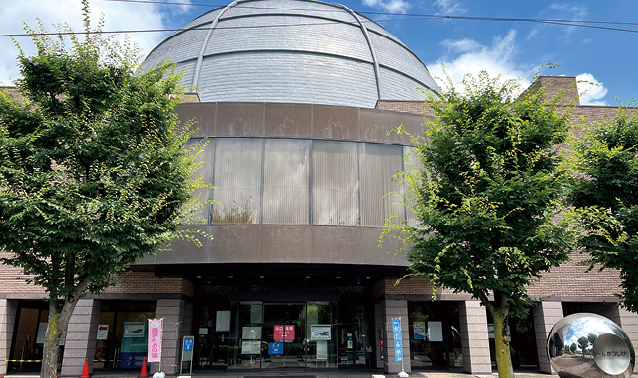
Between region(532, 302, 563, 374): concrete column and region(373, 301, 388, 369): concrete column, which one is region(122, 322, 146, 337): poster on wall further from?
region(532, 302, 563, 374): concrete column

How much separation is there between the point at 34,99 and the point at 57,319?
5.62 m

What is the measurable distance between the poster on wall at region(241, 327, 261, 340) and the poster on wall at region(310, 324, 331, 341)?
2.41m

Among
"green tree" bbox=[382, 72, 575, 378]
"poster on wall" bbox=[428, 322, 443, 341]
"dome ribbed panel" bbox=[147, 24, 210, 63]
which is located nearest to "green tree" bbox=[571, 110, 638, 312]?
"green tree" bbox=[382, 72, 575, 378]

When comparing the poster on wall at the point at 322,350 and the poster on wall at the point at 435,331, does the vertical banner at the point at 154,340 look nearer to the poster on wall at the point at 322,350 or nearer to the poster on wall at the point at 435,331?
the poster on wall at the point at 322,350

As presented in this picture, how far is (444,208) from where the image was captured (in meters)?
12.1

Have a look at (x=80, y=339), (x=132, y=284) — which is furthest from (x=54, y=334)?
(x=80, y=339)

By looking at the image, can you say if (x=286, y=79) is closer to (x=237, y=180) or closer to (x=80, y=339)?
(x=237, y=180)

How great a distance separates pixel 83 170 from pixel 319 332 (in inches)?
497

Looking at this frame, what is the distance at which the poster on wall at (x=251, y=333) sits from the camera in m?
18.9

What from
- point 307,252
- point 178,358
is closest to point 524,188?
point 307,252

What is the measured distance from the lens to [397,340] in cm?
1675

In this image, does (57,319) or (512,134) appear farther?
(512,134)

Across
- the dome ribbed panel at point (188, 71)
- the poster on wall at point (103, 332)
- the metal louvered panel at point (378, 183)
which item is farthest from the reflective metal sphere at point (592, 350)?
the dome ribbed panel at point (188, 71)

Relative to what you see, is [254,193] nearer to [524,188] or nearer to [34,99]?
[34,99]
